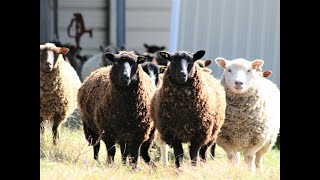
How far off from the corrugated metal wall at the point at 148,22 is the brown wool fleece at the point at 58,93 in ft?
36.0

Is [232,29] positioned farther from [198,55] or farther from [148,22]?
[148,22]

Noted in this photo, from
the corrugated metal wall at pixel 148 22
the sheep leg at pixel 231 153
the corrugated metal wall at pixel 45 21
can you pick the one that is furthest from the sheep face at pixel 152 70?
the corrugated metal wall at pixel 148 22

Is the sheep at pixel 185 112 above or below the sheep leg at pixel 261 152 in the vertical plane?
above

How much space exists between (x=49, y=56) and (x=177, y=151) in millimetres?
1099

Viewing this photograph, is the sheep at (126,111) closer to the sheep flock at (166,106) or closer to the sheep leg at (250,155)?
the sheep flock at (166,106)

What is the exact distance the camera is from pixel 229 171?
537 centimetres

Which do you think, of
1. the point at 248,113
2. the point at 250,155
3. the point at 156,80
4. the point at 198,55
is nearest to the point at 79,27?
the point at 156,80

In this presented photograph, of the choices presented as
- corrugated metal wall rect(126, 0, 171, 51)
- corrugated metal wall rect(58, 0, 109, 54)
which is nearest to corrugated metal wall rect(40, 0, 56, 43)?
corrugated metal wall rect(58, 0, 109, 54)

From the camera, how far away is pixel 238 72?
5.61 meters

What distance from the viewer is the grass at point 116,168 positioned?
521cm
